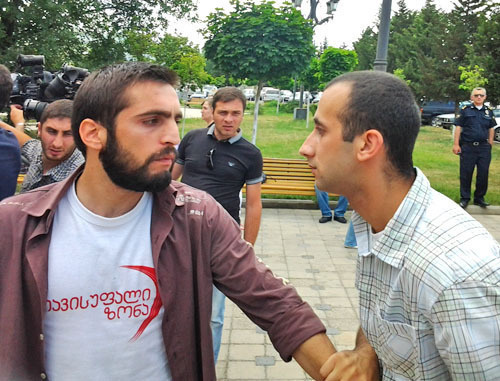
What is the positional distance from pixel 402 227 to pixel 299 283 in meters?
4.18

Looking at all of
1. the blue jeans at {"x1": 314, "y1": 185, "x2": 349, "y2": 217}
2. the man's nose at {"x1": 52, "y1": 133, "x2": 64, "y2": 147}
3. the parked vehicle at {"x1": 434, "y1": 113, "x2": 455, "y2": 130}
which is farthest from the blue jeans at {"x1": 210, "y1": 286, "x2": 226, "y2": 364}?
the parked vehicle at {"x1": 434, "y1": 113, "x2": 455, "y2": 130}

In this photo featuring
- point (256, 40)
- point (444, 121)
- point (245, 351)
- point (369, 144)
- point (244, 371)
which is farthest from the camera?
point (444, 121)

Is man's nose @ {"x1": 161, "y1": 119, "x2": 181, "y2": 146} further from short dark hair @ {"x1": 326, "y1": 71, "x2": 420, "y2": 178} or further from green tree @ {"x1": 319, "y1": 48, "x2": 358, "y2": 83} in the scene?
green tree @ {"x1": 319, "y1": 48, "x2": 358, "y2": 83}

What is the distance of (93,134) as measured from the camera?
1681mm

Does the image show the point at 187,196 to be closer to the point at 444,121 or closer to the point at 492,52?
the point at 492,52

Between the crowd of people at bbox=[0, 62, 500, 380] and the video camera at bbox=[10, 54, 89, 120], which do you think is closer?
the crowd of people at bbox=[0, 62, 500, 380]

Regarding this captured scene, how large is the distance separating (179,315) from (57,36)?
12.1 metres

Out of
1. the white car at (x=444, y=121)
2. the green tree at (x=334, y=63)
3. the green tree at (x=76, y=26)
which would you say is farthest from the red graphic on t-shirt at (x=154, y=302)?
the white car at (x=444, y=121)

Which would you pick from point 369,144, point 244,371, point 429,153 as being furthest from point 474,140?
point 369,144

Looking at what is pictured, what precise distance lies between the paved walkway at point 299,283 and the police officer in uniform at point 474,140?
73 centimetres

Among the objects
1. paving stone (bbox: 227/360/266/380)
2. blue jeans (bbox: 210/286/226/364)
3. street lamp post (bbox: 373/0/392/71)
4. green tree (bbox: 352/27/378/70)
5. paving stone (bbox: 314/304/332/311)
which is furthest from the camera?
green tree (bbox: 352/27/378/70)

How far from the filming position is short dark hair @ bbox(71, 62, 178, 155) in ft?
5.32

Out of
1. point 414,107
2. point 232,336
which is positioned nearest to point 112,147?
point 414,107

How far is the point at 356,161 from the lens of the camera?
159 cm
